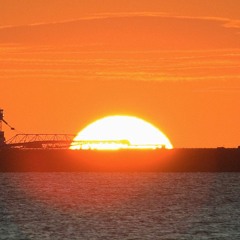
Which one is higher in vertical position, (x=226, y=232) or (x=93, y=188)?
(x=93, y=188)

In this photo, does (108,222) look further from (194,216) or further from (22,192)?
(22,192)

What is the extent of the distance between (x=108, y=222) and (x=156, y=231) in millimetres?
10083

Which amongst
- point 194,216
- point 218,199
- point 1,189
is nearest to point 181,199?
point 218,199

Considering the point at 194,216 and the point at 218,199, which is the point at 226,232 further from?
the point at 218,199

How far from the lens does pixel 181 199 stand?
6289 inches

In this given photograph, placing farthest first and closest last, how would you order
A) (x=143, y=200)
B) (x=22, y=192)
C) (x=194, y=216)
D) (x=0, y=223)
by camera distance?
(x=22, y=192), (x=143, y=200), (x=194, y=216), (x=0, y=223)

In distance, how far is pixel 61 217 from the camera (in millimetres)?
127625

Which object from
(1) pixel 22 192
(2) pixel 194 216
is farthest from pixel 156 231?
(1) pixel 22 192

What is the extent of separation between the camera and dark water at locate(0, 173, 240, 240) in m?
110

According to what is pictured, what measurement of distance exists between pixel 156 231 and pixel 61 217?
18552 mm

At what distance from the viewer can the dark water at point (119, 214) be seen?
110375 mm

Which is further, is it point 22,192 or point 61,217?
point 22,192

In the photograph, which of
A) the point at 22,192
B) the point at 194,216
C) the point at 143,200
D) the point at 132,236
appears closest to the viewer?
the point at 132,236

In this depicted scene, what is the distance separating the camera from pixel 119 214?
13025 centimetres
